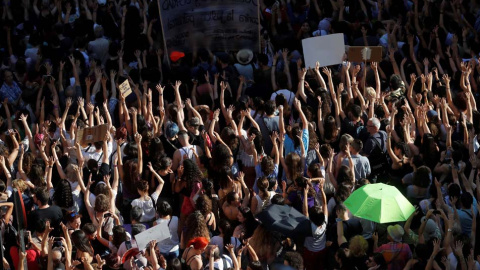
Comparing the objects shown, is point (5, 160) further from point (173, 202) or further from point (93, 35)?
point (93, 35)

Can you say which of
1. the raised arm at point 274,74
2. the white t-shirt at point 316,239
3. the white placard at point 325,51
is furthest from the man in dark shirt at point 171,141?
the white placard at point 325,51

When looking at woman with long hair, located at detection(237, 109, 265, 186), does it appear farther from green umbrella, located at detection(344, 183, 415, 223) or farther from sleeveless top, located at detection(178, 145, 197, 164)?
green umbrella, located at detection(344, 183, 415, 223)

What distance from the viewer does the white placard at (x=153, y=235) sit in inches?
379

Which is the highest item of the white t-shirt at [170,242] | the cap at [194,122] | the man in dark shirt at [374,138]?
the cap at [194,122]

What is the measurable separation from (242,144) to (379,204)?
7.55ft

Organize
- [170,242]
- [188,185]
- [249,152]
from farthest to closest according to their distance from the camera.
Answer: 1. [249,152]
2. [188,185]
3. [170,242]

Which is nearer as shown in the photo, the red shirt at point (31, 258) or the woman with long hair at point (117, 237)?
the red shirt at point (31, 258)

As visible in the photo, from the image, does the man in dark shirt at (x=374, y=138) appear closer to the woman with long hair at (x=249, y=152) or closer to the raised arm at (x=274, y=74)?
the woman with long hair at (x=249, y=152)

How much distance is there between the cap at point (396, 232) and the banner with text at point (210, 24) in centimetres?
658

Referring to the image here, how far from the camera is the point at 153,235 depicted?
971 cm

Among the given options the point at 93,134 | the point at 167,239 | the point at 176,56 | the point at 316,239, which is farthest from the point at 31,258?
the point at 176,56

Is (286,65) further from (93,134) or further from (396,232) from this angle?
(396,232)

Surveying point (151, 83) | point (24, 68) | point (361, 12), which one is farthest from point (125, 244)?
point (361, 12)

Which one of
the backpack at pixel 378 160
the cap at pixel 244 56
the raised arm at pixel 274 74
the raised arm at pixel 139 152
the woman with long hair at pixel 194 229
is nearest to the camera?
the woman with long hair at pixel 194 229
